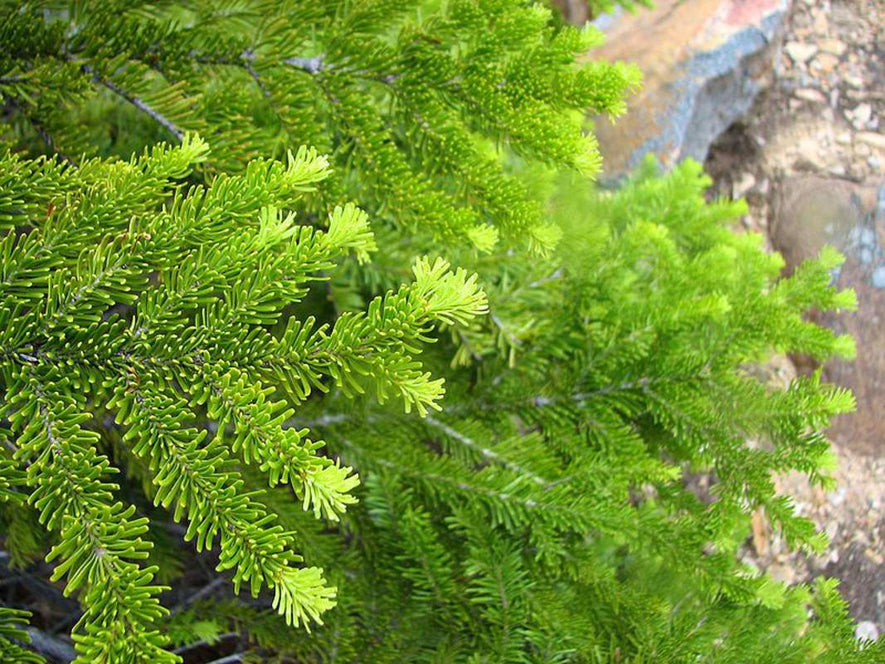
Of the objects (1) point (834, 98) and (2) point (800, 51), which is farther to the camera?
(2) point (800, 51)

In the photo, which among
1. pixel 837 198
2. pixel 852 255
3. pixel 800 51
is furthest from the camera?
pixel 800 51

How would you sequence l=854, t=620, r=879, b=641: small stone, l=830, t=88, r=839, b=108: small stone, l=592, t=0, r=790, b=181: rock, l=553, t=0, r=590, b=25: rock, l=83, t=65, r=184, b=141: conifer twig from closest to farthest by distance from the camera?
l=83, t=65, r=184, b=141: conifer twig < l=854, t=620, r=879, b=641: small stone < l=592, t=0, r=790, b=181: rock < l=830, t=88, r=839, b=108: small stone < l=553, t=0, r=590, b=25: rock

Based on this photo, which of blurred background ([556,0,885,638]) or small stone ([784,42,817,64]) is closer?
blurred background ([556,0,885,638])

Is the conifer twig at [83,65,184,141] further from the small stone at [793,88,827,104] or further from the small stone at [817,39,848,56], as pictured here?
the small stone at [817,39,848,56]

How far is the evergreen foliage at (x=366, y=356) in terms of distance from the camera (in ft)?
2.68

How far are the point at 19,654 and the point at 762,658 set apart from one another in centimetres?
123

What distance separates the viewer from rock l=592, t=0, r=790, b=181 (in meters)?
3.66

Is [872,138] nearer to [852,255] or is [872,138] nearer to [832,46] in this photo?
[832,46]

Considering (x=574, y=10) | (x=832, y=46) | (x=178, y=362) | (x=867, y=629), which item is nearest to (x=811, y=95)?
(x=832, y=46)

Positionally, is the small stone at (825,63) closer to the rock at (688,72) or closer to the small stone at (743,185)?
the rock at (688,72)

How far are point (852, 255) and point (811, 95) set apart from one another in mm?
1153

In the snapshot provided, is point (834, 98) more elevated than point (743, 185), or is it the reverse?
point (834, 98)

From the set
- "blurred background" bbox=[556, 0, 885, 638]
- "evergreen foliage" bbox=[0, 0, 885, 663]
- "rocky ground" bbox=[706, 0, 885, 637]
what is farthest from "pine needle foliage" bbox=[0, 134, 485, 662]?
"blurred background" bbox=[556, 0, 885, 638]

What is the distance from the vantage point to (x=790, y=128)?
3986mm
